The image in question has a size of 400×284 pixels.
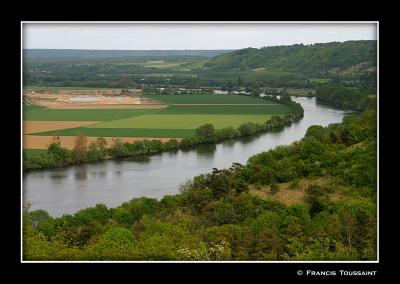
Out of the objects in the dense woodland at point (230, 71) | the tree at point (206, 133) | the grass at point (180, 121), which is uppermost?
the dense woodland at point (230, 71)

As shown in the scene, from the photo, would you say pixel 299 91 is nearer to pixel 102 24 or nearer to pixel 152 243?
pixel 152 243

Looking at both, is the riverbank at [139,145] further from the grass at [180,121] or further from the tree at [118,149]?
the grass at [180,121]

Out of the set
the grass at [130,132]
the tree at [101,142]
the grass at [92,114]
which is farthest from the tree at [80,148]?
the grass at [92,114]

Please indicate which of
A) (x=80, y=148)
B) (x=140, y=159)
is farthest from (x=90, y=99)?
(x=140, y=159)

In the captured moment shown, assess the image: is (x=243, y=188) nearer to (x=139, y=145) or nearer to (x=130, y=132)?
(x=130, y=132)

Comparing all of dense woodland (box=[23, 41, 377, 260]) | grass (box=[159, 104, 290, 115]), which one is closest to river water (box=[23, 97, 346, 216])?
dense woodland (box=[23, 41, 377, 260])

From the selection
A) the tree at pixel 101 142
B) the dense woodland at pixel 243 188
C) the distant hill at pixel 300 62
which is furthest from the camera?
the tree at pixel 101 142
